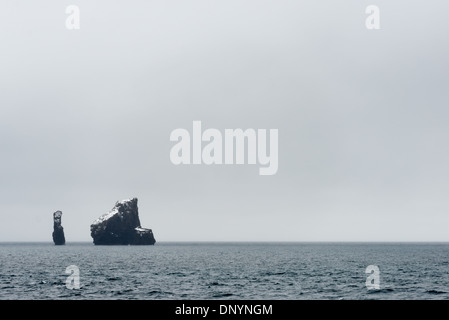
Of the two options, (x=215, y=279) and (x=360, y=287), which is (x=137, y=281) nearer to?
(x=215, y=279)

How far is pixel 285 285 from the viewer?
53.2 metres

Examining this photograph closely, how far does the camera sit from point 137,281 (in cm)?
5753

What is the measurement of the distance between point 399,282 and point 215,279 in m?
23.8
